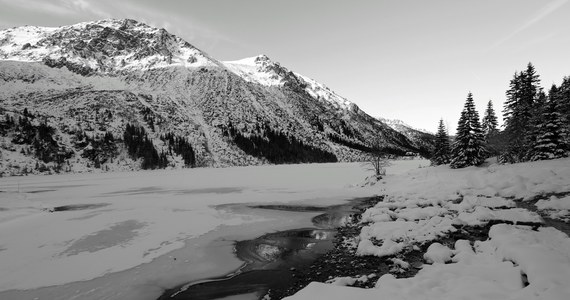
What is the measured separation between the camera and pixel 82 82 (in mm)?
191500

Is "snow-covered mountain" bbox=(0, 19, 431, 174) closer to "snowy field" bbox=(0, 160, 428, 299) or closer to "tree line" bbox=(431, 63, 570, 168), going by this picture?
"snowy field" bbox=(0, 160, 428, 299)

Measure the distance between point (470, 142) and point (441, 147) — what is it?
45.9 feet

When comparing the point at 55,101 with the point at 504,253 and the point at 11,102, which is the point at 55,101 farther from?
the point at 504,253

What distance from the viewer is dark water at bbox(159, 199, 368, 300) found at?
8617mm

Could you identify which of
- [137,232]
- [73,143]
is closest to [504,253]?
[137,232]

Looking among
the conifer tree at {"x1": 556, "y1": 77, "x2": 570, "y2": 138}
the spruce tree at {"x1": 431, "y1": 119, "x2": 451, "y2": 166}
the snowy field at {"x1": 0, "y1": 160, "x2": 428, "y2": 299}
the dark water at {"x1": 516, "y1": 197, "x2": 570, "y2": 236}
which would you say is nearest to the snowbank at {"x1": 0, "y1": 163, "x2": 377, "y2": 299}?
the snowy field at {"x1": 0, "y1": 160, "x2": 428, "y2": 299}

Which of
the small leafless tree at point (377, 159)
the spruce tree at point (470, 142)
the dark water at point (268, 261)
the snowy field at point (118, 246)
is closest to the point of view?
the dark water at point (268, 261)

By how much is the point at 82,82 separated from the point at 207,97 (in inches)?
3089

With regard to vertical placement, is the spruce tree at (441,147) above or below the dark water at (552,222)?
above

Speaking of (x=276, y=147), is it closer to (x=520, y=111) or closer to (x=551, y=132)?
(x=520, y=111)

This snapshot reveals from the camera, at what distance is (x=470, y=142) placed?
3788 cm

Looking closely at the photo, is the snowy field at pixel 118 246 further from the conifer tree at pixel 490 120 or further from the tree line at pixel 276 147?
the tree line at pixel 276 147

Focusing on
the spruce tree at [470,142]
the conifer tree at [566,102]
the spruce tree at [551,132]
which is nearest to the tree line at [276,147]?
the spruce tree at [470,142]

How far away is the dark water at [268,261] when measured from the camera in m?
8.62
